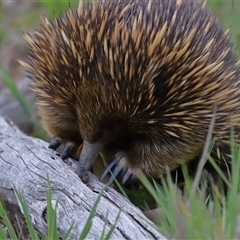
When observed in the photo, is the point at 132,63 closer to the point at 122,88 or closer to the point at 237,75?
the point at 122,88

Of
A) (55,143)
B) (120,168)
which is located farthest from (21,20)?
(120,168)

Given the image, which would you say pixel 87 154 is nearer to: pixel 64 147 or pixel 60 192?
pixel 60 192

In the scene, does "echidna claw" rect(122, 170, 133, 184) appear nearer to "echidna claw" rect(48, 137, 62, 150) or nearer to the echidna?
the echidna

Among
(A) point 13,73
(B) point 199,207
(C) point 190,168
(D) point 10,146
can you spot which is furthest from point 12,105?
(B) point 199,207

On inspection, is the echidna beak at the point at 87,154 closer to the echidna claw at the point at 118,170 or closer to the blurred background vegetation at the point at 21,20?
the echidna claw at the point at 118,170

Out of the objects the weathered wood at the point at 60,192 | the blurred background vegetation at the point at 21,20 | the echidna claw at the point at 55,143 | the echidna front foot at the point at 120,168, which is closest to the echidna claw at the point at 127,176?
the echidna front foot at the point at 120,168

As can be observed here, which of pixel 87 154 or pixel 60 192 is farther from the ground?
pixel 87 154

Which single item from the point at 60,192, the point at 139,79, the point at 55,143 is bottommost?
the point at 60,192
